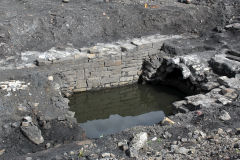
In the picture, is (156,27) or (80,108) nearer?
(80,108)

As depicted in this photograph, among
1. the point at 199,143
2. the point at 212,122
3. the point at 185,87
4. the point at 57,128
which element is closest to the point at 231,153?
the point at 199,143

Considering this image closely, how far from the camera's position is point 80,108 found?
32.5 feet

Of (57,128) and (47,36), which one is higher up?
(47,36)

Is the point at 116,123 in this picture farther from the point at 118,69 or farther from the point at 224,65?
the point at 224,65

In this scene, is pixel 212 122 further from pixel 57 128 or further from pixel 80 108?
pixel 80 108

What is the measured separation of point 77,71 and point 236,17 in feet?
22.6

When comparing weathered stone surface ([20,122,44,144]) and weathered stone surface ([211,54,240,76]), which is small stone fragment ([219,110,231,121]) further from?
weathered stone surface ([20,122,44,144])

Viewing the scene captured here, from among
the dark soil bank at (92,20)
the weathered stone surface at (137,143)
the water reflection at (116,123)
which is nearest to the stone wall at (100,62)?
the dark soil bank at (92,20)

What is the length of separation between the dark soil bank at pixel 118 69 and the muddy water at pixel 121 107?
321 mm

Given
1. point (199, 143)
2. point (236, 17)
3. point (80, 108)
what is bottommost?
point (80, 108)

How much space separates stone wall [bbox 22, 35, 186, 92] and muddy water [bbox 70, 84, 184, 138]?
12.8 inches

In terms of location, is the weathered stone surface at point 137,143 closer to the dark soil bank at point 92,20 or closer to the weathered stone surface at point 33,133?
the weathered stone surface at point 33,133

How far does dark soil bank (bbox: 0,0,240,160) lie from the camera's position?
20.6ft

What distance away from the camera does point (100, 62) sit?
1020 centimetres
